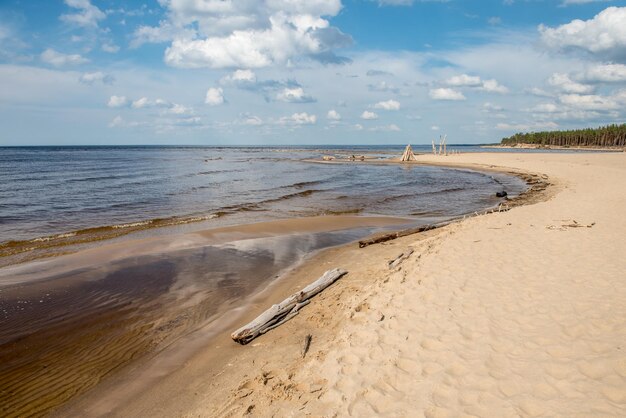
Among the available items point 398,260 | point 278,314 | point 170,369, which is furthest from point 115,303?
point 398,260

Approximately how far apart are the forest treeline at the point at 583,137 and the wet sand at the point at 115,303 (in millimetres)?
116456

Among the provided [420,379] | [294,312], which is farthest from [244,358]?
[420,379]

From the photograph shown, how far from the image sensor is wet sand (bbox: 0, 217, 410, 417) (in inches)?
226

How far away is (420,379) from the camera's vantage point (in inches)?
174

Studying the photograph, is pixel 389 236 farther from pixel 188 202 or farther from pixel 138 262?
pixel 188 202

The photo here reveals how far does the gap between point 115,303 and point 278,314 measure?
394 cm

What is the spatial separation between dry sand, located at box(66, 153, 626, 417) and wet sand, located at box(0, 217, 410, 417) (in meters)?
0.83

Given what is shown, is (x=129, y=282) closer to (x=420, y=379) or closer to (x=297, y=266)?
(x=297, y=266)

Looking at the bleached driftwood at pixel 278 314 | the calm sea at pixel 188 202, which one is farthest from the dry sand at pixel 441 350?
the calm sea at pixel 188 202

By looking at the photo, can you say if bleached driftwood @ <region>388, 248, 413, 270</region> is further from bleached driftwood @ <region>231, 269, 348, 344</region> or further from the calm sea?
the calm sea

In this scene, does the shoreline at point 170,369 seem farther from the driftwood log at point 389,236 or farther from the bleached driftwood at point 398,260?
the driftwood log at point 389,236

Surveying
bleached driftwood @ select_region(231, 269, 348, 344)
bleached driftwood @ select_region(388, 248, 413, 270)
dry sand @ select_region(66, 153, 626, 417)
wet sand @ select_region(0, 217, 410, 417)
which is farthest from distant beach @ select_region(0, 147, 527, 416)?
bleached driftwood @ select_region(388, 248, 413, 270)

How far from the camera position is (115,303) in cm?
814

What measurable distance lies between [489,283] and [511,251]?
2669 mm
